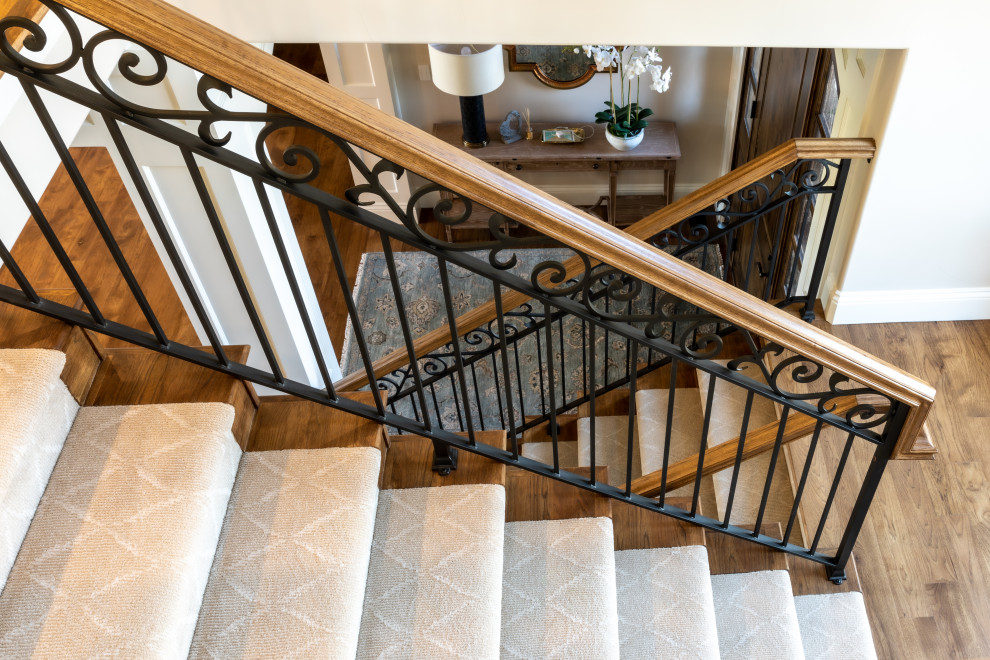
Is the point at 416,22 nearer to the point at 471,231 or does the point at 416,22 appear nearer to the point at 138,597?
the point at 138,597

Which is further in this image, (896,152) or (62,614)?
(896,152)

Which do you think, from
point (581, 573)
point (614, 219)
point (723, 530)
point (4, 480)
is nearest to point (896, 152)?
point (723, 530)

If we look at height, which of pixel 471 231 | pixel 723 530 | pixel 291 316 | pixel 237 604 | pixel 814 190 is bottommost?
pixel 471 231

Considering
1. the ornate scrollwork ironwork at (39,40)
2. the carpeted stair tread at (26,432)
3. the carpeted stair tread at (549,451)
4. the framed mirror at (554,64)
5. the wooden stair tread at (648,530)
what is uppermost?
the ornate scrollwork ironwork at (39,40)

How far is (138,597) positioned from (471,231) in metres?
4.58

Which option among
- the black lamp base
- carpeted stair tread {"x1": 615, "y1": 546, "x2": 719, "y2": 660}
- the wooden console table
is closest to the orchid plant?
the wooden console table

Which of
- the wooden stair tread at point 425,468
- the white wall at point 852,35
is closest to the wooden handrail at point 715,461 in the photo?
the wooden stair tread at point 425,468

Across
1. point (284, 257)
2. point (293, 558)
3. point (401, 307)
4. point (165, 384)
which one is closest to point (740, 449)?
point (401, 307)

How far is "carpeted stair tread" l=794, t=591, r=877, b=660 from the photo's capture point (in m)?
2.34

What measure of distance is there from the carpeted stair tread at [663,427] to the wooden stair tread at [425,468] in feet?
5.16

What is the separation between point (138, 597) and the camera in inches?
54.4

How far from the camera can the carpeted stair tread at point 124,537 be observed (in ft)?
4.39

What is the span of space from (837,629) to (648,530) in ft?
2.32

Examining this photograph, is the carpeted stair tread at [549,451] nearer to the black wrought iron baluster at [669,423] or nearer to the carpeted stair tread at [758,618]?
the carpeted stair tread at [758,618]
